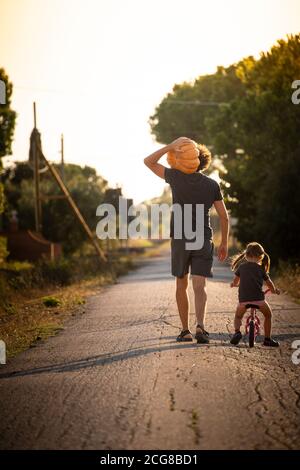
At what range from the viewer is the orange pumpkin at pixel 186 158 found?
27.8 feet

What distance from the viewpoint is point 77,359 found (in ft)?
26.1

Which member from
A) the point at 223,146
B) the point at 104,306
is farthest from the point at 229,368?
the point at 223,146

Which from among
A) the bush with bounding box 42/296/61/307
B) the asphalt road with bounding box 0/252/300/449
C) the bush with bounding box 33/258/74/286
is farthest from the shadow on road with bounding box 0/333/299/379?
the bush with bounding box 33/258/74/286

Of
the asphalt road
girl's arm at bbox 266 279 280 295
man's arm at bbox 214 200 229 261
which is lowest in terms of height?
the asphalt road

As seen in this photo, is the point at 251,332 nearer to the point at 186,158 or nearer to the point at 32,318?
the point at 186,158

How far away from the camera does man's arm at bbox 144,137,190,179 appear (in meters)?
8.46

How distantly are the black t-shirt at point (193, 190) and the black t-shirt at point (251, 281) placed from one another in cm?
54

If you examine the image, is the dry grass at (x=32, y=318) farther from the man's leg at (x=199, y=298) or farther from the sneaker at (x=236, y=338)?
the sneaker at (x=236, y=338)

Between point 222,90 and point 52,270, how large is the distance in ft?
123

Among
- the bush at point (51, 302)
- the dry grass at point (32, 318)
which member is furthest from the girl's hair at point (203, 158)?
the bush at point (51, 302)

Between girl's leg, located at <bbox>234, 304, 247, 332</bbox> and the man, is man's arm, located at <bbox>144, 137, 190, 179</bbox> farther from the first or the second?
girl's leg, located at <bbox>234, 304, 247, 332</bbox>

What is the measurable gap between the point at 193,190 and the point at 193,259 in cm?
76

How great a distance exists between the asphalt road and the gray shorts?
81cm
